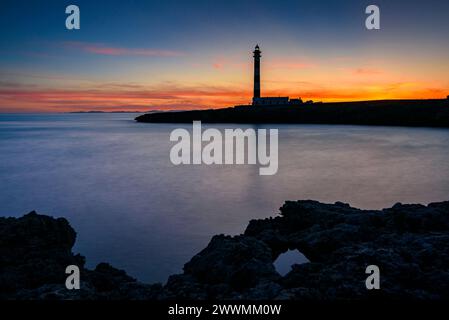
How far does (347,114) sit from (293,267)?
63.7 m

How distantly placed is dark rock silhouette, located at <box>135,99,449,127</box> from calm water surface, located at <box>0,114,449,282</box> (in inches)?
1256

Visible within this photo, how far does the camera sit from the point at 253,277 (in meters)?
4.71

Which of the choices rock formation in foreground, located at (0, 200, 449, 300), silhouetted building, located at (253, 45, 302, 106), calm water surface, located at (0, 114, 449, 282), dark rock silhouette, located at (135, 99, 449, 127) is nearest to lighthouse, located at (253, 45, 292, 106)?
silhouetted building, located at (253, 45, 302, 106)

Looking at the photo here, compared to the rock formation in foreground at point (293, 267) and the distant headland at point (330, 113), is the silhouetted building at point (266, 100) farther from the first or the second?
the rock formation in foreground at point (293, 267)

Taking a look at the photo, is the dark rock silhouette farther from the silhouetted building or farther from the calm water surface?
the calm water surface

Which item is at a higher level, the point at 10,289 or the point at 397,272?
the point at 397,272

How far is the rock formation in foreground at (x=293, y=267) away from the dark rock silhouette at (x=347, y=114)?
167 feet

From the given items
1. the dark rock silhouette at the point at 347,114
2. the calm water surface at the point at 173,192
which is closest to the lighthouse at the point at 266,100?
the dark rock silhouette at the point at 347,114

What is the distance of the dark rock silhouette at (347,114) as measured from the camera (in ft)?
175

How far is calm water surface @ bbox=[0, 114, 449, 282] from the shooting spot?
27.2 feet

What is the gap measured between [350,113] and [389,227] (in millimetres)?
61957
